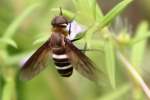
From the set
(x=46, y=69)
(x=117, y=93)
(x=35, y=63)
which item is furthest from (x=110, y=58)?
(x=46, y=69)

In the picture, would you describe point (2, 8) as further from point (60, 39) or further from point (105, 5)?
point (105, 5)

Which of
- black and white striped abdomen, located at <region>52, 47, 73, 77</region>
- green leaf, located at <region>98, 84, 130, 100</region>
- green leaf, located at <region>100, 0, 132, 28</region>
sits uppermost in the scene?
green leaf, located at <region>100, 0, 132, 28</region>

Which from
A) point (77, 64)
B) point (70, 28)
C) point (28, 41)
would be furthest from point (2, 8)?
point (77, 64)

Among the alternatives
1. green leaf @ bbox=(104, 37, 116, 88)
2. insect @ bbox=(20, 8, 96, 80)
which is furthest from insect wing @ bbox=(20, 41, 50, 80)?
green leaf @ bbox=(104, 37, 116, 88)

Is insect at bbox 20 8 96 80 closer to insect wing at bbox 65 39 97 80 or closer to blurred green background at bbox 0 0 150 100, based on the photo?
insect wing at bbox 65 39 97 80

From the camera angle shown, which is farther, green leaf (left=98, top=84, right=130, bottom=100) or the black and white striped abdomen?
green leaf (left=98, top=84, right=130, bottom=100)
